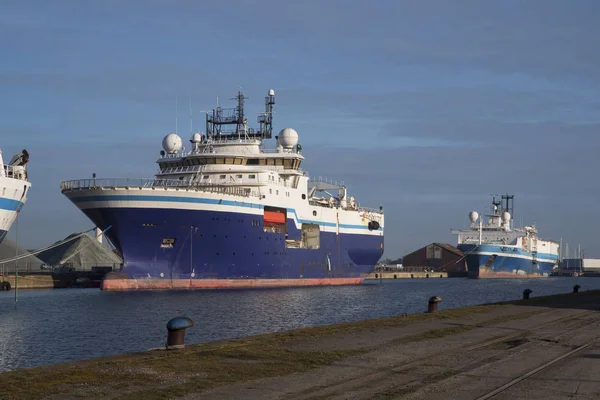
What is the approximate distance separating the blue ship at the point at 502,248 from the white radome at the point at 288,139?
61017 millimetres

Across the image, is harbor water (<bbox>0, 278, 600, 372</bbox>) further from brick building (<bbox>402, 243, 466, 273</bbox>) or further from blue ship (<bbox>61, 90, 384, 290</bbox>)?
brick building (<bbox>402, 243, 466, 273</bbox>)

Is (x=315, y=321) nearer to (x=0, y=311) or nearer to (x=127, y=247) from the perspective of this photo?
(x=0, y=311)

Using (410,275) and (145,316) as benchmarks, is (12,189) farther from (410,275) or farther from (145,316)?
(410,275)

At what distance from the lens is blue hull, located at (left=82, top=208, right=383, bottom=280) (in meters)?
54.8

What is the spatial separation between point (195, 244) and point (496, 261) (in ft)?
257

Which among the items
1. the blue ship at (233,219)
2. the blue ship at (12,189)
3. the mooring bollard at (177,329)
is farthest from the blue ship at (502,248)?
the mooring bollard at (177,329)

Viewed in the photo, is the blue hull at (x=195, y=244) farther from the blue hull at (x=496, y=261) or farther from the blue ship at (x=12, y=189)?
the blue hull at (x=496, y=261)

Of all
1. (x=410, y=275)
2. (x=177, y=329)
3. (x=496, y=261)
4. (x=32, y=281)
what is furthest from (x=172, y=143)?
(x=410, y=275)

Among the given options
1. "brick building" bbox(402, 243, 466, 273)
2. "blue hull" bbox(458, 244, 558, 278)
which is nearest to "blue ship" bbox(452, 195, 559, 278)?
"blue hull" bbox(458, 244, 558, 278)

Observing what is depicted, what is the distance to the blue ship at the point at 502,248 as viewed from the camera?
12394 centimetres

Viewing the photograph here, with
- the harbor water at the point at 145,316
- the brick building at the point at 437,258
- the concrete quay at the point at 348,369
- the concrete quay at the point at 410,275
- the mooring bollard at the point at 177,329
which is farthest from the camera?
the brick building at the point at 437,258

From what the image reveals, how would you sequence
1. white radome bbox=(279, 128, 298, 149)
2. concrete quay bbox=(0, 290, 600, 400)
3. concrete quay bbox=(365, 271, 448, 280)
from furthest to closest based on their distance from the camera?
1. concrete quay bbox=(365, 271, 448, 280)
2. white radome bbox=(279, 128, 298, 149)
3. concrete quay bbox=(0, 290, 600, 400)

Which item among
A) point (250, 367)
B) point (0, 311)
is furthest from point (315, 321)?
point (250, 367)

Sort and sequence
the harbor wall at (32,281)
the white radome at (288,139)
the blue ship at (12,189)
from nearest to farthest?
the blue ship at (12,189)
the harbor wall at (32,281)
the white radome at (288,139)
